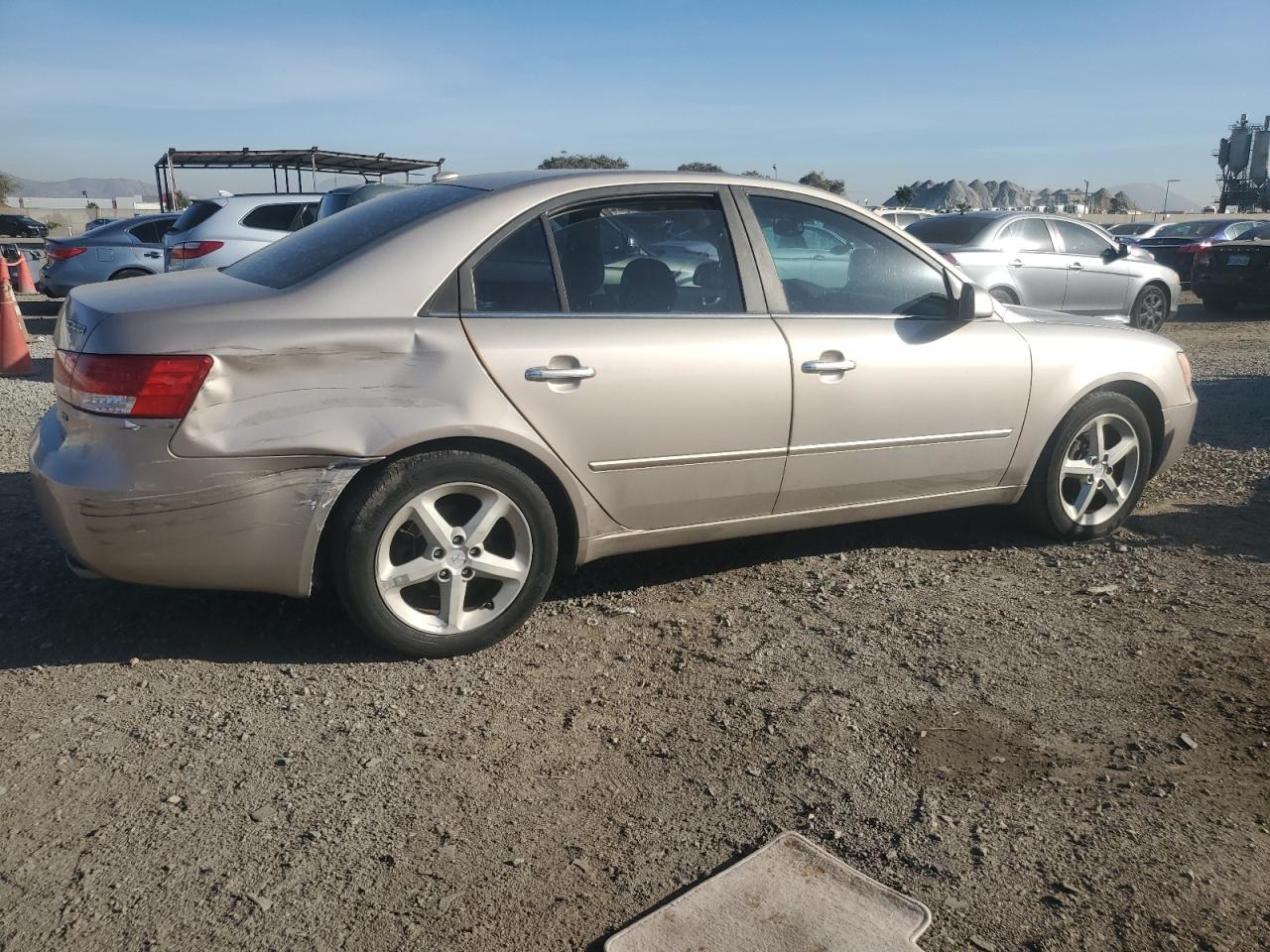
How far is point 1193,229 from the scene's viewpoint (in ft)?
67.7

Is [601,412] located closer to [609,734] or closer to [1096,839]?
[609,734]

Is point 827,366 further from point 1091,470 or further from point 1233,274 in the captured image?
point 1233,274

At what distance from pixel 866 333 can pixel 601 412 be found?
1223mm

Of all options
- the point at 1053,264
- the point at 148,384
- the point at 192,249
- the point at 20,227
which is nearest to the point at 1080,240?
the point at 1053,264

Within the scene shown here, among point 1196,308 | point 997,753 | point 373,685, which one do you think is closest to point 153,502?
point 373,685

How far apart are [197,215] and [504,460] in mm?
10181

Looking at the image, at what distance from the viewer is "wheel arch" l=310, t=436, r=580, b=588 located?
354cm

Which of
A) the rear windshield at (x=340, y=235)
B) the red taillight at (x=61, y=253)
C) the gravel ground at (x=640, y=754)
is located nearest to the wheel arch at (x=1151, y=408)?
the gravel ground at (x=640, y=754)

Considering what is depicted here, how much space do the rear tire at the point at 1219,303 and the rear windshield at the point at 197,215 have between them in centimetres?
1398

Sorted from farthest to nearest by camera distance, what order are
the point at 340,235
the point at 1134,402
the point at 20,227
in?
1. the point at 20,227
2. the point at 1134,402
3. the point at 340,235

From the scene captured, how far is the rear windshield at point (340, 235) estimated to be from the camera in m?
3.77

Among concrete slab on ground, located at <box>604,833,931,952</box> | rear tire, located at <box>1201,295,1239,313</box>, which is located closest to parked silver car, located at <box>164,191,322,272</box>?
concrete slab on ground, located at <box>604,833,931,952</box>

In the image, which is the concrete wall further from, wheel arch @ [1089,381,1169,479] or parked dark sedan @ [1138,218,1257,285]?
wheel arch @ [1089,381,1169,479]

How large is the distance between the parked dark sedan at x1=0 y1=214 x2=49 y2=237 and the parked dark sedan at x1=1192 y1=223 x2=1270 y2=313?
37.4 meters
